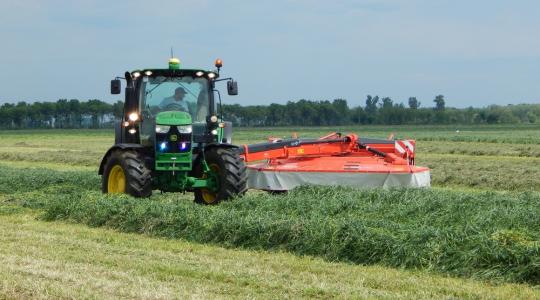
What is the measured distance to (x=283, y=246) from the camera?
8305mm

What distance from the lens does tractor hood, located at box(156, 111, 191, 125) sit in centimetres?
1184

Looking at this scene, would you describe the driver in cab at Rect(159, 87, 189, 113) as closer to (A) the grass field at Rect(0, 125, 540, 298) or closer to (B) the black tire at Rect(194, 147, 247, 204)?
(B) the black tire at Rect(194, 147, 247, 204)

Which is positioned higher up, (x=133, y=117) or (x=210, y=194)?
(x=133, y=117)

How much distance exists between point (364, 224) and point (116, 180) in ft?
17.1

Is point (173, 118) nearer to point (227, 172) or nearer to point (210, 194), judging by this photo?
point (227, 172)

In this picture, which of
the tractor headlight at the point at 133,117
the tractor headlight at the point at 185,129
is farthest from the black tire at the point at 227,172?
the tractor headlight at the point at 133,117

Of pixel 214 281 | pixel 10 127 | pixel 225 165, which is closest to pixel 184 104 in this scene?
pixel 225 165

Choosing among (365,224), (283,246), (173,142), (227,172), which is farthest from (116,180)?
(365,224)

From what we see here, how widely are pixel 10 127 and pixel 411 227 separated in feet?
383

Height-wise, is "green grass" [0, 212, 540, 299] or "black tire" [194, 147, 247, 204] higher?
"black tire" [194, 147, 247, 204]

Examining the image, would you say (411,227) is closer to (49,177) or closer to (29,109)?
(49,177)

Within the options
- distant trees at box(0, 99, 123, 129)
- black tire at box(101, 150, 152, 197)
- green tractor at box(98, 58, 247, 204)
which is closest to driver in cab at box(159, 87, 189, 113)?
green tractor at box(98, 58, 247, 204)

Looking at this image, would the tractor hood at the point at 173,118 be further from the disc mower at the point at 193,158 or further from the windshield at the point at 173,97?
the windshield at the point at 173,97

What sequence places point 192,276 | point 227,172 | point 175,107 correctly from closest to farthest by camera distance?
point 192,276 < point 227,172 < point 175,107
